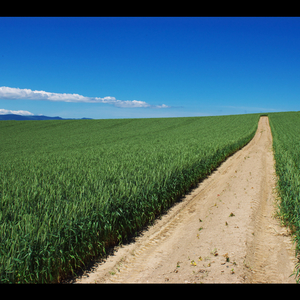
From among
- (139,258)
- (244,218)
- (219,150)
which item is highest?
(219,150)

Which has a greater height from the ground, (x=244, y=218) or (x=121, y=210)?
(x=121, y=210)

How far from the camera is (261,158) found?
15.5m

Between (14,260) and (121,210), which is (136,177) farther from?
(14,260)

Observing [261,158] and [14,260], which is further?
[261,158]

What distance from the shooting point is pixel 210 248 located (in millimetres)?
5000

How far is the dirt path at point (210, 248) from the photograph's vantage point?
405 centimetres

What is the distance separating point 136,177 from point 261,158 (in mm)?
12220

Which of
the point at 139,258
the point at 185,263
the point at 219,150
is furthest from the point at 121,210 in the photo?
the point at 219,150

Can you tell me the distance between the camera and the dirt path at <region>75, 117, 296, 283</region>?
405cm

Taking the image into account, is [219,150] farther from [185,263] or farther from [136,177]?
[185,263]
